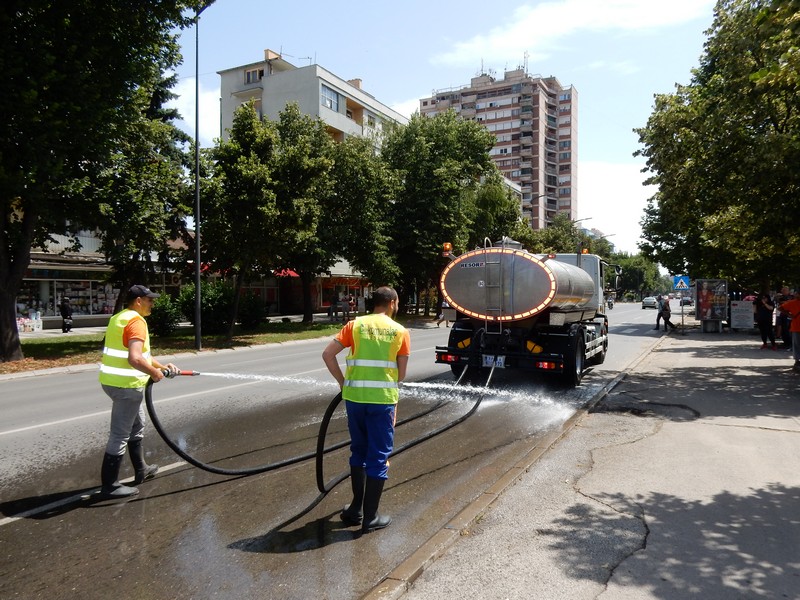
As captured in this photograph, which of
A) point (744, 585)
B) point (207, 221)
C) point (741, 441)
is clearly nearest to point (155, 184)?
point (207, 221)

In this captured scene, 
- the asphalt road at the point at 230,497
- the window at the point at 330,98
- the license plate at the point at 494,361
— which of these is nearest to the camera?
the asphalt road at the point at 230,497

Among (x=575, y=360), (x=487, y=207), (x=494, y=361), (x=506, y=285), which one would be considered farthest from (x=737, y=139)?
(x=487, y=207)

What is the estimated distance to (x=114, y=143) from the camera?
1625cm

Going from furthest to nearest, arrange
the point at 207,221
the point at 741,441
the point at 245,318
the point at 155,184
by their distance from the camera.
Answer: the point at 245,318
the point at 207,221
the point at 155,184
the point at 741,441

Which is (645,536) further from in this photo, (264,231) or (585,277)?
(264,231)

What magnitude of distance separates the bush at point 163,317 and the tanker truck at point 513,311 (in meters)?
15.8

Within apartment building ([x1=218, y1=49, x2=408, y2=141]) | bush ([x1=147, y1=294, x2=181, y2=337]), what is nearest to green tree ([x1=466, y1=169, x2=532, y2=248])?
apartment building ([x1=218, y1=49, x2=408, y2=141])

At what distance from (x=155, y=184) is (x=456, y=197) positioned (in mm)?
20141

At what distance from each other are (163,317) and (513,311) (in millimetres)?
17563

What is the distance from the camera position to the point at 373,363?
4.04 meters

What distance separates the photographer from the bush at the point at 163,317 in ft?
75.2

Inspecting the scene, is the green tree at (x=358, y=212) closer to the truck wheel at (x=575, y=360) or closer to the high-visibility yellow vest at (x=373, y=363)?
the truck wheel at (x=575, y=360)

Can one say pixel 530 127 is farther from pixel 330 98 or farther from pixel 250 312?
pixel 250 312

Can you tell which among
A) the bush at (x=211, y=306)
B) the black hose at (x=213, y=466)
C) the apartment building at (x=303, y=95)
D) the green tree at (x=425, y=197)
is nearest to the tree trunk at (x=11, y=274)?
the bush at (x=211, y=306)
